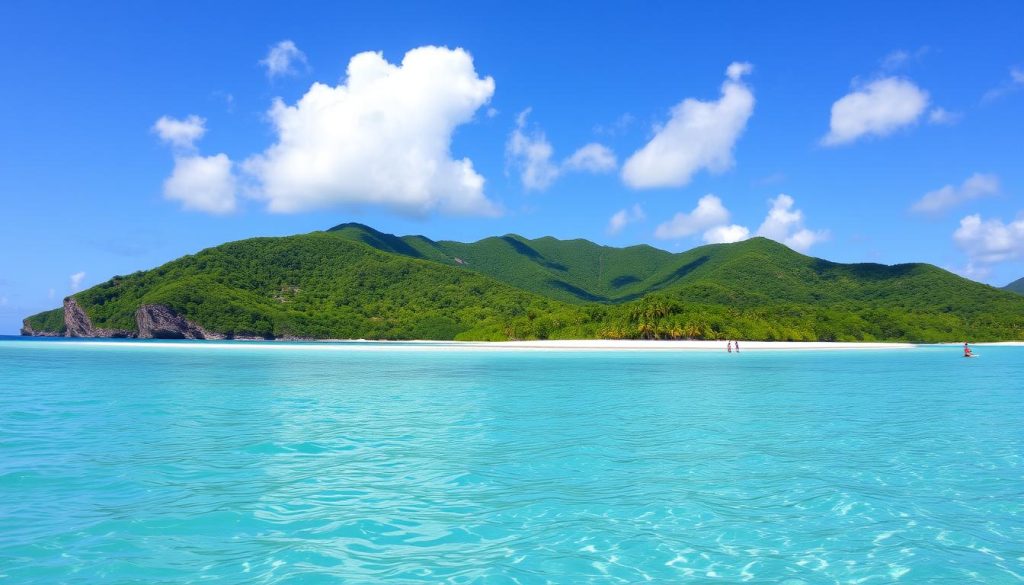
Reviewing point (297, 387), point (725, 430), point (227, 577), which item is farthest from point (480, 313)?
point (227, 577)

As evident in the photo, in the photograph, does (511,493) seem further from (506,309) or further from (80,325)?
(80,325)

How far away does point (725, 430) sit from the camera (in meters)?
18.9

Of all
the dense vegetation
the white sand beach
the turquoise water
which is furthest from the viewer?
the dense vegetation

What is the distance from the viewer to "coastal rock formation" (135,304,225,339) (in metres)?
159

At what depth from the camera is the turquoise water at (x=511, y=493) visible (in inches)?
328

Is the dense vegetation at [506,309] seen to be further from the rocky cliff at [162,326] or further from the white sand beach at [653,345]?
the white sand beach at [653,345]

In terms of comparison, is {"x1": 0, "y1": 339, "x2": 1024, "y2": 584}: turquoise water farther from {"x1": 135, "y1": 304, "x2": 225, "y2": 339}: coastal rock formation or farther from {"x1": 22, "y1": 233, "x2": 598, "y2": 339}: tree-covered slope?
{"x1": 135, "y1": 304, "x2": 225, "y2": 339}: coastal rock formation

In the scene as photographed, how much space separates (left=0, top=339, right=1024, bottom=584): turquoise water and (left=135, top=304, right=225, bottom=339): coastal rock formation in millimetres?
149188

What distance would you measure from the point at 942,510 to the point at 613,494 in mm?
5403

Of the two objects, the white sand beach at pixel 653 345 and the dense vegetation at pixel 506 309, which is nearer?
the white sand beach at pixel 653 345

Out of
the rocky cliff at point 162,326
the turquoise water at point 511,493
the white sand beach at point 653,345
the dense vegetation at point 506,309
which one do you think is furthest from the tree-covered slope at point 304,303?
the turquoise water at point 511,493

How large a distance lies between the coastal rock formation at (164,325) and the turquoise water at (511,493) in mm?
149188

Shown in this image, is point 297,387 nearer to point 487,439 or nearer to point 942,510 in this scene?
point 487,439

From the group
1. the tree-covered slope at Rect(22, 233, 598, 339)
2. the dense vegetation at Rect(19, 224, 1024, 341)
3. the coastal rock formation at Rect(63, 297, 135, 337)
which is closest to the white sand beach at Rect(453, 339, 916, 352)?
the dense vegetation at Rect(19, 224, 1024, 341)
